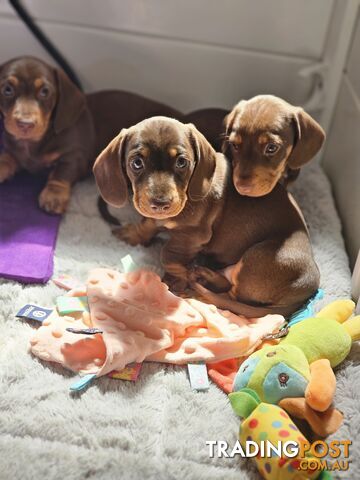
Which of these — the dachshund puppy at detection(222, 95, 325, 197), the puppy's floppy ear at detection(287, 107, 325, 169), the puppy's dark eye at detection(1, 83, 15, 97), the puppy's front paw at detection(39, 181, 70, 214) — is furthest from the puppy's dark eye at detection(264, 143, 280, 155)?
the puppy's dark eye at detection(1, 83, 15, 97)

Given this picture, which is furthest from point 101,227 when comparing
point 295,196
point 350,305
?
point 350,305

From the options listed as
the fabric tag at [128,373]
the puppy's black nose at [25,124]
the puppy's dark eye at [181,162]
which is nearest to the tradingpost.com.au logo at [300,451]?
the fabric tag at [128,373]

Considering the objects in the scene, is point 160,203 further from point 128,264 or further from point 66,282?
point 66,282

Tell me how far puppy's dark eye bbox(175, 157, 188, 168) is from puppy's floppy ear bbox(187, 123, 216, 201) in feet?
0.26

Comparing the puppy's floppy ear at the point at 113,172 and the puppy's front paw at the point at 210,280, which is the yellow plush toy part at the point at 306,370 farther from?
the puppy's floppy ear at the point at 113,172

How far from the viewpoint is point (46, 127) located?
2.56m

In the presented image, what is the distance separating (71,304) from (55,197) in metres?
0.70

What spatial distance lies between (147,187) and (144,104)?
3.37 feet

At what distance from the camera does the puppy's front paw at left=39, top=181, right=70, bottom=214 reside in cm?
257

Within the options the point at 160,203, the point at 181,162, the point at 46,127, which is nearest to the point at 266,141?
the point at 181,162

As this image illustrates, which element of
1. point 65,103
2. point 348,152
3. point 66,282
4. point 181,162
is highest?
point 181,162

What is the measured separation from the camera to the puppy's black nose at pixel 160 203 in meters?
1.89

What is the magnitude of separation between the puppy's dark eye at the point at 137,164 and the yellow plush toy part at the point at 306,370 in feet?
2.48

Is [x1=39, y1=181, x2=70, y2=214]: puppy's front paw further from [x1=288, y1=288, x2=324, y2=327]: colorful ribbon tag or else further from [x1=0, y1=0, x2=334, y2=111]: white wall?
[x1=288, y1=288, x2=324, y2=327]: colorful ribbon tag
